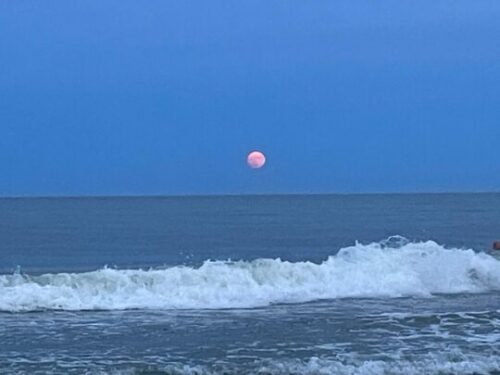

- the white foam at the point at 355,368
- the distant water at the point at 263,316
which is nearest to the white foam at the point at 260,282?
the distant water at the point at 263,316

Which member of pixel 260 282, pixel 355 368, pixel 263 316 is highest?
pixel 260 282

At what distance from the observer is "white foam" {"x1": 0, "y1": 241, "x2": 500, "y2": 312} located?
21156 millimetres

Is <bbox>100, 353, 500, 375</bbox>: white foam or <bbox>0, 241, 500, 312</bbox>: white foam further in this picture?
<bbox>0, 241, 500, 312</bbox>: white foam

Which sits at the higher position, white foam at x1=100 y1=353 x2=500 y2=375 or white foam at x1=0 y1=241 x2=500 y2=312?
white foam at x1=0 y1=241 x2=500 y2=312

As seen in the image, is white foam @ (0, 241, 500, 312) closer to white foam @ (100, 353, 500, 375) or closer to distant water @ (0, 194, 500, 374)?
distant water @ (0, 194, 500, 374)

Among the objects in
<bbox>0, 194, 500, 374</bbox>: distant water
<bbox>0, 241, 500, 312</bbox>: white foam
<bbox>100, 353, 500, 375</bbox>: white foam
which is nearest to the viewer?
<bbox>100, 353, 500, 375</bbox>: white foam

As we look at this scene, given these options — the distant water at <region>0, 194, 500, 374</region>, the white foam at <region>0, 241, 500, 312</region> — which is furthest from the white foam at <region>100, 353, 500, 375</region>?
the white foam at <region>0, 241, 500, 312</region>

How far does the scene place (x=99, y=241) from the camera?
4753 cm

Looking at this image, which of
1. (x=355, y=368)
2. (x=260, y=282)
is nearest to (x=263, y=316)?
(x=260, y=282)

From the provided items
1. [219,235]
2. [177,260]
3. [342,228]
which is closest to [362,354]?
[177,260]

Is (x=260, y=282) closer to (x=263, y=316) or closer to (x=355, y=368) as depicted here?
(x=263, y=316)

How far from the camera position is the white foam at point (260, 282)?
2116 cm

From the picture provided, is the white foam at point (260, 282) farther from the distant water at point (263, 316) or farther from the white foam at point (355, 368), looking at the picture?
the white foam at point (355, 368)

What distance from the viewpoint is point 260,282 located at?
23.9 m
